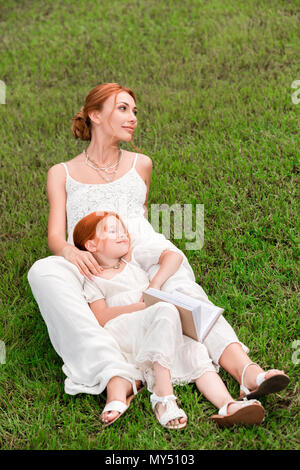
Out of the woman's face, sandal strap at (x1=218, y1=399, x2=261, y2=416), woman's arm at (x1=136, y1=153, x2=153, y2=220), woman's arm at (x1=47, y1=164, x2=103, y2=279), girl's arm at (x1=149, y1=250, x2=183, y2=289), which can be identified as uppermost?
the woman's face

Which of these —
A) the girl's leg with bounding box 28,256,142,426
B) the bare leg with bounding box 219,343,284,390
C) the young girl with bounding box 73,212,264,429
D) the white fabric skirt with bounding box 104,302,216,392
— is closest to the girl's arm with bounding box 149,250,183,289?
the young girl with bounding box 73,212,264,429

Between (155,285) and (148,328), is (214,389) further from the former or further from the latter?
(155,285)

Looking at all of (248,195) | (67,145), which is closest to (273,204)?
(248,195)

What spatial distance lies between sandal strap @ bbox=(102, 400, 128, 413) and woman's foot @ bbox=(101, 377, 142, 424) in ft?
0.06

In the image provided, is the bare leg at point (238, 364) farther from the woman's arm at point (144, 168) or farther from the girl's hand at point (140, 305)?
the woman's arm at point (144, 168)

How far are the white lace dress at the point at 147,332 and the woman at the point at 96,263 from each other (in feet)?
0.29

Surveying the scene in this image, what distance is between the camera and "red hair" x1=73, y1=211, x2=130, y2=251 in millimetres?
3740

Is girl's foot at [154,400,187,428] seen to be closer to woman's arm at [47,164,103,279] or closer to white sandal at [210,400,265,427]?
white sandal at [210,400,265,427]

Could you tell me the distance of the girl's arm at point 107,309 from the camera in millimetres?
3439

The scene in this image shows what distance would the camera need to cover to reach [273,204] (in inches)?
200

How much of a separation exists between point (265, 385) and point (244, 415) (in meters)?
0.19

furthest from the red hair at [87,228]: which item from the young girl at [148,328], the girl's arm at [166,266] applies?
the girl's arm at [166,266]

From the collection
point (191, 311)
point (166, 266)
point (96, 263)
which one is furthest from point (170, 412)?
point (96, 263)

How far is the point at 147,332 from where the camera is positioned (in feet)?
10.4
